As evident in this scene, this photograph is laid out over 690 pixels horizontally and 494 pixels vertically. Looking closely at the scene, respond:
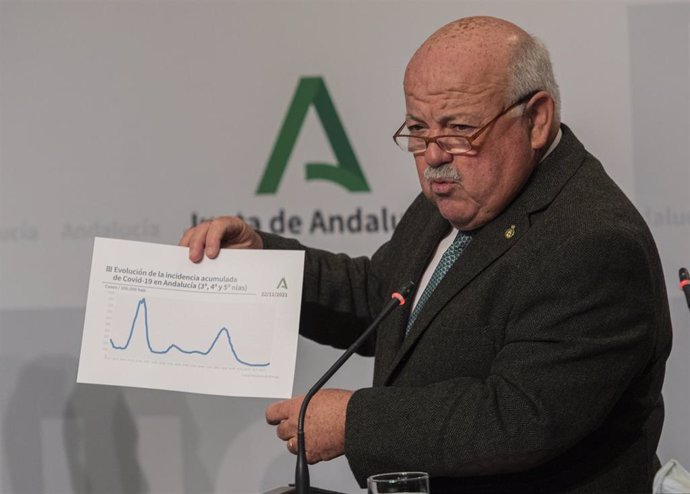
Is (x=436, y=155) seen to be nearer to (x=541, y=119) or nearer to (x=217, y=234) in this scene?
(x=541, y=119)

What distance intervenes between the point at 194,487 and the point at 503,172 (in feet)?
6.12

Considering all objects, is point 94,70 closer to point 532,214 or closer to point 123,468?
point 123,468

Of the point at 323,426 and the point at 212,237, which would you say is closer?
the point at 323,426

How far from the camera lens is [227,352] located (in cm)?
212

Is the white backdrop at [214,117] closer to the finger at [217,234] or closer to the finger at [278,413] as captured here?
the finger at [217,234]

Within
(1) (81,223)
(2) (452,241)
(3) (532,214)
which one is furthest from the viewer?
(1) (81,223)

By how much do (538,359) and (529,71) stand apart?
62 cm

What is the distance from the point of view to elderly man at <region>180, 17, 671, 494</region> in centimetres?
187

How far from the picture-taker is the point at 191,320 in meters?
2.15

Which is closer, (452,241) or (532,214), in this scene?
(532,214)

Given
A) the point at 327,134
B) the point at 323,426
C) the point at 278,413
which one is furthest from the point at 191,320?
the point at 327,134

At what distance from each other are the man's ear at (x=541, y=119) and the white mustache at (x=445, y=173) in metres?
0.19

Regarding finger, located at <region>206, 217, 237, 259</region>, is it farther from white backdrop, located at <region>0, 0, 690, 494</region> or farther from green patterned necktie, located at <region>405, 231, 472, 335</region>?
white backdrop, located at <region>0, 0, 690, 494</region>

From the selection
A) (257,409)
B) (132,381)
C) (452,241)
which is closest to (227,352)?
(132,381)
